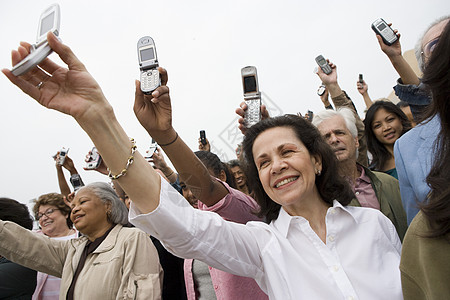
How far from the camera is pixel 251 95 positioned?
2557 millimetres

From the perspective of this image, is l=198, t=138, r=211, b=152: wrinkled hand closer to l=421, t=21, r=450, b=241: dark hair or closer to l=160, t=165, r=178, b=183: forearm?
l=160, t=165, r=178, b=183: forearm

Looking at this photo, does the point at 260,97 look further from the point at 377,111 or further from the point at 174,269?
the point at 174,269

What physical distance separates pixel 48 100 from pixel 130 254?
1.98 meters

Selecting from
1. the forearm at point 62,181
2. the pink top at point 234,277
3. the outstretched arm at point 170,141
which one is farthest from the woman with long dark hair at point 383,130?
the forearm at point 62,181

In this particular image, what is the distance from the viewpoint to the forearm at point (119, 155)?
1428 mm

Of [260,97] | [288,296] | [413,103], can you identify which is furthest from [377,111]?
[288,296]

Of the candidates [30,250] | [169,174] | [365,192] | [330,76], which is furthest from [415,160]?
[30,250]

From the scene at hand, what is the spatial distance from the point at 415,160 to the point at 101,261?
2609 mm

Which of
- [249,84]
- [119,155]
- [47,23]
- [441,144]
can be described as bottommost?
[441,144]

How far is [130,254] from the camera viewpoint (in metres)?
3.11

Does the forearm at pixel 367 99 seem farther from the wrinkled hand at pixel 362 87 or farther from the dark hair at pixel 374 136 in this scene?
the dark hair at pixel 374 136

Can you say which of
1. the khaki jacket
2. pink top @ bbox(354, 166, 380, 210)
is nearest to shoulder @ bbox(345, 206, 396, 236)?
the khaki jacket

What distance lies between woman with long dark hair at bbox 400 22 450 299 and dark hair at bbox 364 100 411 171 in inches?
96.0

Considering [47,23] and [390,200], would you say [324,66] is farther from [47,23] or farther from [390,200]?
[47,23]
